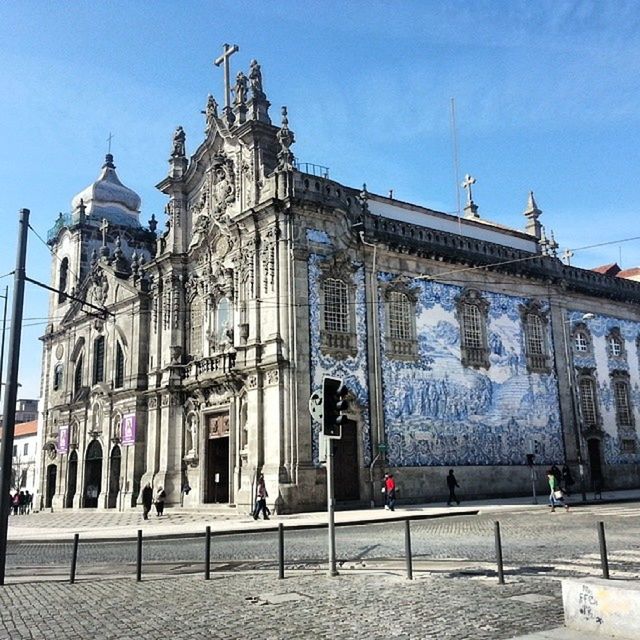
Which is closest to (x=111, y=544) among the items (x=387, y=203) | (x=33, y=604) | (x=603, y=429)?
(x=33, y=604)

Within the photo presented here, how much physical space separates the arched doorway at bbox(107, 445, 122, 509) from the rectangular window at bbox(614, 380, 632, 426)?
88.6ft

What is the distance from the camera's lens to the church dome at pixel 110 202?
50081 millimetres

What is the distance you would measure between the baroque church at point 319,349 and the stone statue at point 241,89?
3.8 inches

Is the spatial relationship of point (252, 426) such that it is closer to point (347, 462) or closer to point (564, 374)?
point (347, 462)

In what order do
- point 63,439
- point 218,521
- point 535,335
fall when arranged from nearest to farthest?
point 218,521
point 535,335
point 63,439

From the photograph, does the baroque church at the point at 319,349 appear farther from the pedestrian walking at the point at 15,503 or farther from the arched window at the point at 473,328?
the pedestrian walking at the point at 15,503

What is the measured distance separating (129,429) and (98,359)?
7.31 metres

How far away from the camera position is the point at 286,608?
8500 mm

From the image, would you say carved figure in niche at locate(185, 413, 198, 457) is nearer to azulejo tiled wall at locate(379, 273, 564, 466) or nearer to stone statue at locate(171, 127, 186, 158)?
azulejo tiled wall at locate(379, 273, 564, 466)

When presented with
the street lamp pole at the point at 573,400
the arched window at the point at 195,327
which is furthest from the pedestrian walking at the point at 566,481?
the arched window at the point at 195,327

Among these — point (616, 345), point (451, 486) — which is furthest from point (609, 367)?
point (451, 486)

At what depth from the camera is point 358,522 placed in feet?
72.6

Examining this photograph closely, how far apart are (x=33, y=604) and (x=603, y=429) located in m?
34.8

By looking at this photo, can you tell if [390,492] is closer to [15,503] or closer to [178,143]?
[178,143]
